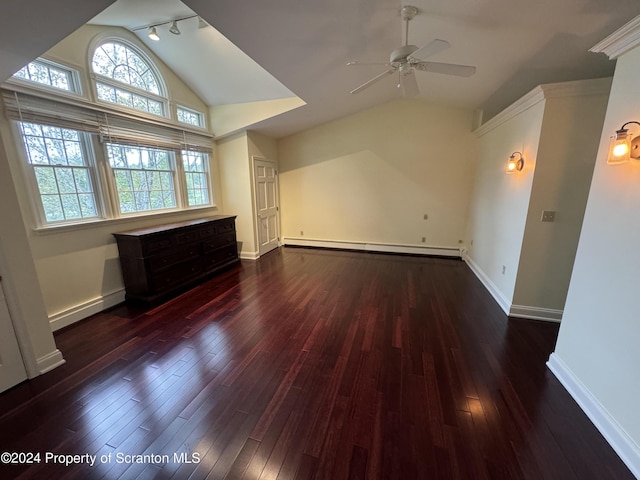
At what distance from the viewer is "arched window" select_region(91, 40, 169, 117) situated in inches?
126

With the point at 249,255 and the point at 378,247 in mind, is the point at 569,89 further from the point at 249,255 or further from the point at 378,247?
the point at 249,255

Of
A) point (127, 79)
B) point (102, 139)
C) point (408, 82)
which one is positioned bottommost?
point (102, 139)

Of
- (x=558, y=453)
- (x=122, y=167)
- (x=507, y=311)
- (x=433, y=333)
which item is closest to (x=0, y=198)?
(x=122, y=167)

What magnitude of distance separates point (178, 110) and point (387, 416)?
5.11 metres

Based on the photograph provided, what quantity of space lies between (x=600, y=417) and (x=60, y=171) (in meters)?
5.14

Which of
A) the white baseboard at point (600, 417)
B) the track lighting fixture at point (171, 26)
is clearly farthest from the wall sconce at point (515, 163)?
the track lighting fixture at point (171, 26)

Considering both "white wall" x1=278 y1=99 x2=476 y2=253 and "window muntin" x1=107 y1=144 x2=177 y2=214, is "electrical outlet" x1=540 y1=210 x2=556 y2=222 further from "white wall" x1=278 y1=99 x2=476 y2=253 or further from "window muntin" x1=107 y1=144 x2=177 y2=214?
"window muntin" x1=107 y1=144 x2=177 y2=214

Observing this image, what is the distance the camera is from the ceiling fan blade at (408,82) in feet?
7.74

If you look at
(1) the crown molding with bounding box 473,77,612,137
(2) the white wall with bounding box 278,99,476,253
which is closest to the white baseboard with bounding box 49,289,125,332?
(2) the white wall with bounding box 278,99,476,253

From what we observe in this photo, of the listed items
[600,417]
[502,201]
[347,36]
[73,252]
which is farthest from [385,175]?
[73,252]

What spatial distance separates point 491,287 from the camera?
3.72m

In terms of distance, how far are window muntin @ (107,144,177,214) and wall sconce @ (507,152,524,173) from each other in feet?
16.1

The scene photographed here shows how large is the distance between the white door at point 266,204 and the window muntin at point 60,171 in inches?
105

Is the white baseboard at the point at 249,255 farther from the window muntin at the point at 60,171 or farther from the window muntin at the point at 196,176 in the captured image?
the window muntin at the point at 60,171
